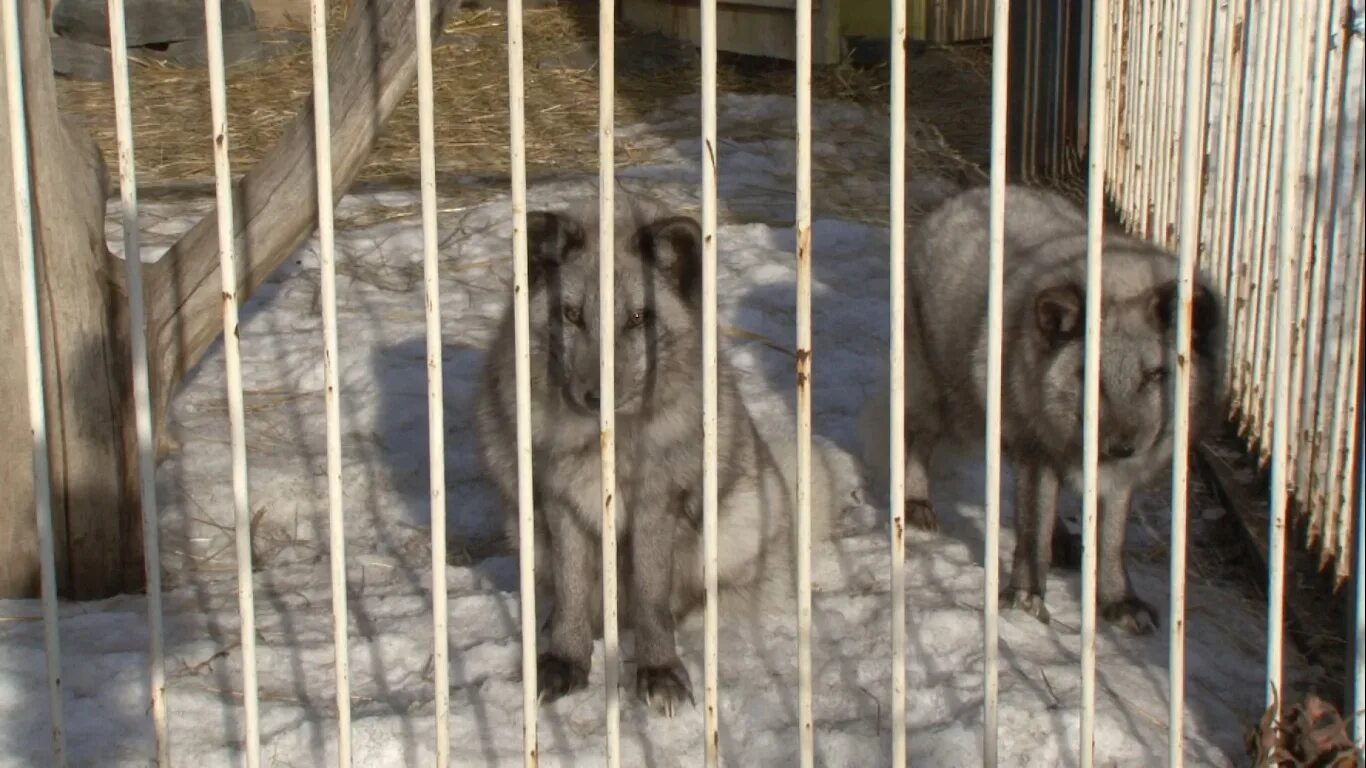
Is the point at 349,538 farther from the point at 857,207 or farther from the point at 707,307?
the point at 857,207

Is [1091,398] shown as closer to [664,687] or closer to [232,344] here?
[664,687]

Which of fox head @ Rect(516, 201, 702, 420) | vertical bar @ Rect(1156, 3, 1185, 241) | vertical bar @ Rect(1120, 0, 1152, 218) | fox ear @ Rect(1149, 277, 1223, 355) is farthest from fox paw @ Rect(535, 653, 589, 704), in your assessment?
vertical bar @ Rect(1120, 0, 1152, 218)

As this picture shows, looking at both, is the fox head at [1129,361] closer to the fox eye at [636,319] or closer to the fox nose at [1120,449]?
the fox nose at [1120,449]

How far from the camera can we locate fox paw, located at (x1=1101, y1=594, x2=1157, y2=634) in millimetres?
4336

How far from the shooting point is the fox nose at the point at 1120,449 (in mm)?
4227

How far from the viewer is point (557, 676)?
399 cm

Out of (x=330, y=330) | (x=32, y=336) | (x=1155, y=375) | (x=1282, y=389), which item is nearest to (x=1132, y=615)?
(x=1155, y=375)

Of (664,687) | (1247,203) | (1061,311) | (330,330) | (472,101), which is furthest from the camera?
(472,101)

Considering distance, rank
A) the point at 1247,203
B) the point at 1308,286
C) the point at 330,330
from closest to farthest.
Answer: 1. the point at 330,330
2. the point at 1308,286
3. the point at 1247,203

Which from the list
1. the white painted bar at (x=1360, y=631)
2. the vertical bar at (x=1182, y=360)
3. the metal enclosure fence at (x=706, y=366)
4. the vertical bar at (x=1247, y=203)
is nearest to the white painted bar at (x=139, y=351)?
the metal enclosure fence at (x=706, y=366)

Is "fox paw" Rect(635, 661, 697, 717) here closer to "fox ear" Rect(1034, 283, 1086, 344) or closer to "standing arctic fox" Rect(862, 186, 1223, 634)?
"standing arctic fox" Rect(862, 186, 1223, 634)

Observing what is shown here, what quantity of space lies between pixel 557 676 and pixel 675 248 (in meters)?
1.12

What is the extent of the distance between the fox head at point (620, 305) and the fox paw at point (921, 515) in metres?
1.49

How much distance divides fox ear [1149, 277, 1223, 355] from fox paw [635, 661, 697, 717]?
5.24 ft
